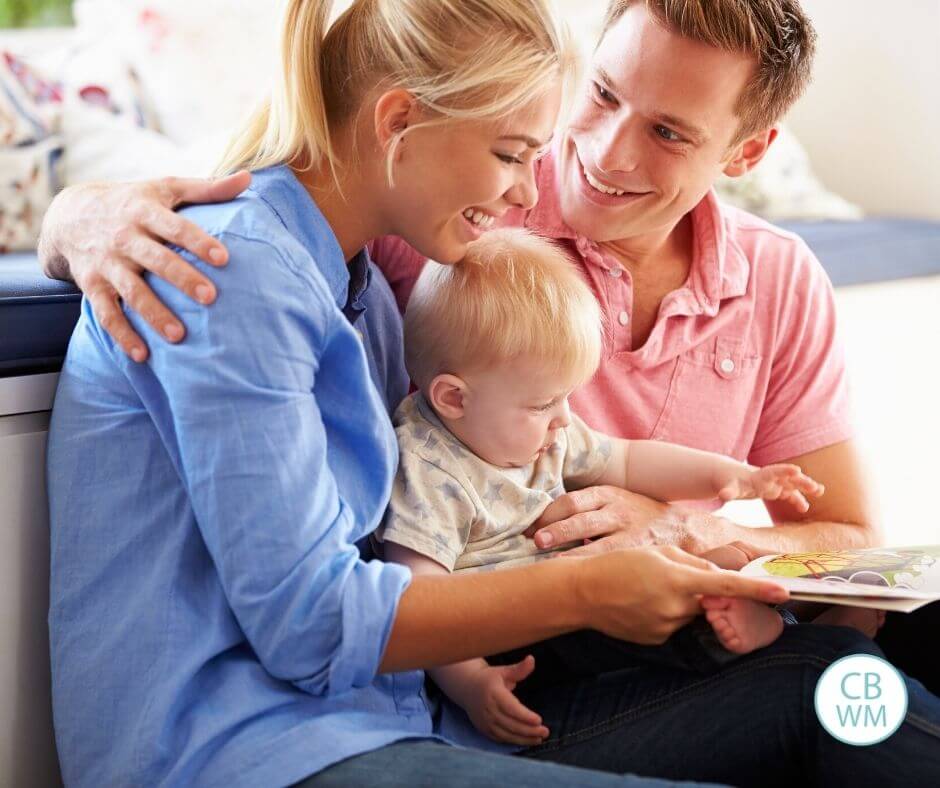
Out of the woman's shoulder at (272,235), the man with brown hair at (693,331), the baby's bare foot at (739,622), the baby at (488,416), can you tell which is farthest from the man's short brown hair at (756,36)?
the baby's bare foot at (739,622)

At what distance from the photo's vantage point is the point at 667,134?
1.44 m

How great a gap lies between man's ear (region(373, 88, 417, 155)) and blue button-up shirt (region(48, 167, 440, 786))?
0.09m

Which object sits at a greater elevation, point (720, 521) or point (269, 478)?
point (269, 478)

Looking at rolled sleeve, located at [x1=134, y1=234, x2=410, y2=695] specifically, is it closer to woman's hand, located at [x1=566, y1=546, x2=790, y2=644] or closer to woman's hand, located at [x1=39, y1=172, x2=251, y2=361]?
woman's hand, located at [x1=39, y1=172, x2=251, y2=361]

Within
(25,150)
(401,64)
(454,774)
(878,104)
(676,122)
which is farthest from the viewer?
(878,104)

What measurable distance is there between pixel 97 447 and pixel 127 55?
1705mm

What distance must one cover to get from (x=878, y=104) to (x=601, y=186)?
8.89 feet

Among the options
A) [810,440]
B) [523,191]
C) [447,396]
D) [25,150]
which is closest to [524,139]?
[523,191]

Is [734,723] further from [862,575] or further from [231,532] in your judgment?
[231,532]

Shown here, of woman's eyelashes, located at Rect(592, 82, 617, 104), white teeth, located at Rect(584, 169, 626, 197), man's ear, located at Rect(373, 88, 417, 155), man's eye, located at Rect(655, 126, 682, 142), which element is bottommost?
white teeth, located at Rect(584, 169, 626, 197)

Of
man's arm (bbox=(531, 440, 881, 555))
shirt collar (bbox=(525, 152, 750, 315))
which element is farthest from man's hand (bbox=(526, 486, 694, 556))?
shirt collar (bbox=(525, 152, 750, 315))

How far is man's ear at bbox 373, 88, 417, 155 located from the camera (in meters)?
1.08

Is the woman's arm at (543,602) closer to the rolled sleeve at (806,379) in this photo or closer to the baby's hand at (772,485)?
the baby's hand at (772,485)

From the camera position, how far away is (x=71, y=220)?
1132 mm
